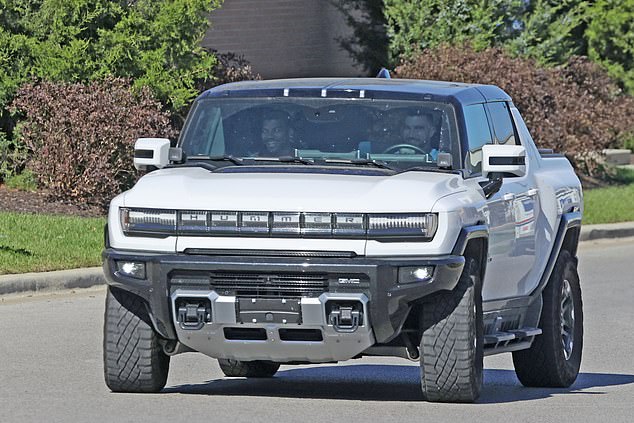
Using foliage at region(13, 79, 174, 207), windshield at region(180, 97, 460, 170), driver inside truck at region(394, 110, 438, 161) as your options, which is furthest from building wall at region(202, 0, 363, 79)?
driver inside truck at region(394, 110, 438, 161)

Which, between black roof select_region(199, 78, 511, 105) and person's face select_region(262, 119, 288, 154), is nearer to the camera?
person's face select_region(262, 119, 288, 154)

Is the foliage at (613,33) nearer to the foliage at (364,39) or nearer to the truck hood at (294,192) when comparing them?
the foliage at (364,39)

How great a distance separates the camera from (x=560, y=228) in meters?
10.3

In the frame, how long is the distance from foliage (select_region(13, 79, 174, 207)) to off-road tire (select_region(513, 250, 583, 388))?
9478mm

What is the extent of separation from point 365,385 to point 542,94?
16189mm

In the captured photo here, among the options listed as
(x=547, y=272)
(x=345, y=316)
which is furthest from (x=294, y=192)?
(x=547, y=272)

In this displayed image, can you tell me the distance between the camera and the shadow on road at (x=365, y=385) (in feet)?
30.8

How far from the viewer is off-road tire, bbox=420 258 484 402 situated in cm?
839

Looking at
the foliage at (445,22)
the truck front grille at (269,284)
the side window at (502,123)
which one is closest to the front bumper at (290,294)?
the truck front grille at (269,284)

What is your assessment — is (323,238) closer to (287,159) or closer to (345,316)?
(345,316)

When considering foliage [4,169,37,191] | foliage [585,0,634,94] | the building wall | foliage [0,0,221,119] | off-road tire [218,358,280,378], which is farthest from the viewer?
foliage [585,0,634,94]

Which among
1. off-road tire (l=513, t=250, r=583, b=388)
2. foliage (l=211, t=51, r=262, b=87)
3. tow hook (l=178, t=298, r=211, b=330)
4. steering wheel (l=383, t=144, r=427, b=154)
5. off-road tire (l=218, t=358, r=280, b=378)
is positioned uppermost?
steering wheel (l=383, t=144, r=427, b=154)

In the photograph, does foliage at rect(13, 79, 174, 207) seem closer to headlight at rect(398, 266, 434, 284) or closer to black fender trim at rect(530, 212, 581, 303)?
black fender trim at rect(530, 212, 581, 303)

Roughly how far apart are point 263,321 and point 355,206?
751 mm
